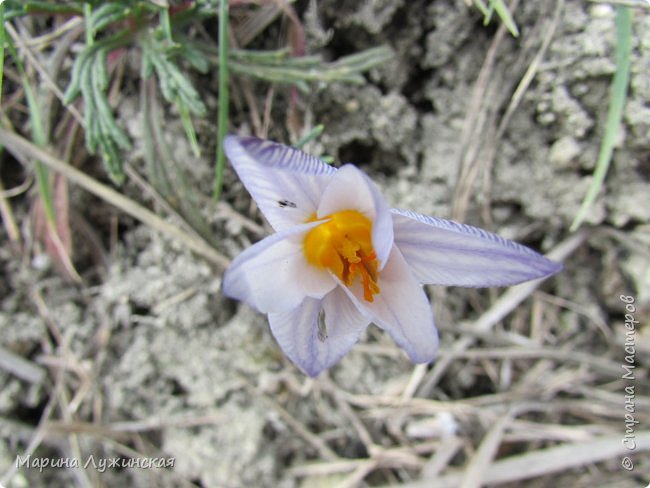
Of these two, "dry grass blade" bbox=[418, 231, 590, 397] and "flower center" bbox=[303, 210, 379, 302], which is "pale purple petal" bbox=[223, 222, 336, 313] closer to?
"flower center" bbox=[303, 210, 379, 302]

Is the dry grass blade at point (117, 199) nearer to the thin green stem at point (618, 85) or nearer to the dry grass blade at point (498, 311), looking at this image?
the dry grass blade at point (498, 311)

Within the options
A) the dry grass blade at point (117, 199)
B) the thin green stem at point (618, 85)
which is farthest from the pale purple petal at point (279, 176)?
the thin green stem at point (618, 85)

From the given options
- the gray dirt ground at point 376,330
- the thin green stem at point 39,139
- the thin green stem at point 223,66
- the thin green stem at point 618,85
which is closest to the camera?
the thin green stem at point 223,66


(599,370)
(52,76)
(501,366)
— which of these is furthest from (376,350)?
(52,76)

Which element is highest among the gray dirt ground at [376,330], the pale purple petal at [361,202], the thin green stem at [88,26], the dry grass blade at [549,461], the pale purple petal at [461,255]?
the thin green stem at [88,26]

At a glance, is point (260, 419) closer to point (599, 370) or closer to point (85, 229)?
point (85, 229)

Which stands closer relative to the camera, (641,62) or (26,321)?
(641,62)

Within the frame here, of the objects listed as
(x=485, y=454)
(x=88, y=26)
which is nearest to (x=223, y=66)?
(x=88, y=26)
